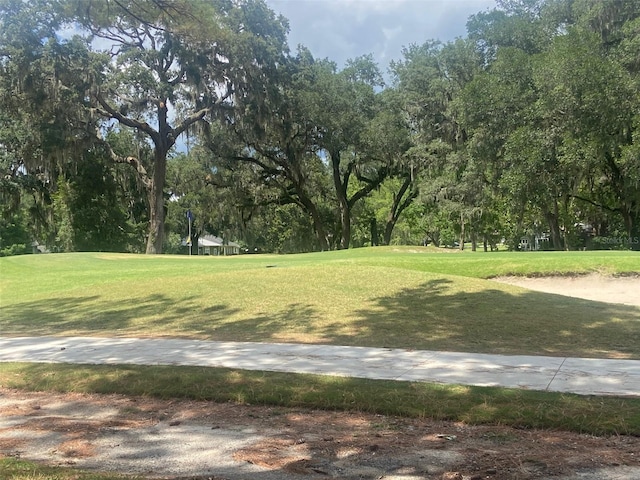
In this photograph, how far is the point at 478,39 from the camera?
31.2 m

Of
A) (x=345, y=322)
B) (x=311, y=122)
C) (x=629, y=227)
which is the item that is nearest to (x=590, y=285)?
(x=345, y=322)

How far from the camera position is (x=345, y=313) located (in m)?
9.68

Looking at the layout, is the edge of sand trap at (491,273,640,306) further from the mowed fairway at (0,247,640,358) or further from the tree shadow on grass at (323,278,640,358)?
the tree shadow on grass at (323,278,640,358)

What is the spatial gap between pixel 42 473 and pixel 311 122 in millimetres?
30696

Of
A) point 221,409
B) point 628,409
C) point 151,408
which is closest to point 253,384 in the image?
point 221,409

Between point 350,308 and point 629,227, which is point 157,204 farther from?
point 629,227

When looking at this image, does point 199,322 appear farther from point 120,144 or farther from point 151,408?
point 120,144

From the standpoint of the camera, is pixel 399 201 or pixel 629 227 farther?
pixel 399 201

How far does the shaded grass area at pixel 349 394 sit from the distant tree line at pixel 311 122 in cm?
1481

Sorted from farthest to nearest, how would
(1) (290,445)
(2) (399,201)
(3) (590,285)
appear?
1. (2) (399,201)
2. (3) (590,285)
3. (1) (290,445)

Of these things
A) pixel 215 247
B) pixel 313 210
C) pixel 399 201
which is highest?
pixel 399 201

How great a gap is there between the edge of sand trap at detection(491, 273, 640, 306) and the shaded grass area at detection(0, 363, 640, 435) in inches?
327

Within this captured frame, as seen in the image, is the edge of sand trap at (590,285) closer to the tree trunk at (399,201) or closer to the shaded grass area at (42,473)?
the shaded grass area at (42,473)

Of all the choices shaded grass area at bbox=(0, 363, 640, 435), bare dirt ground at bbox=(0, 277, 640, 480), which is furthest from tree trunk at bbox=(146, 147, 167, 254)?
bare dirt ground at bbox=(0, 277, 640, 480)
